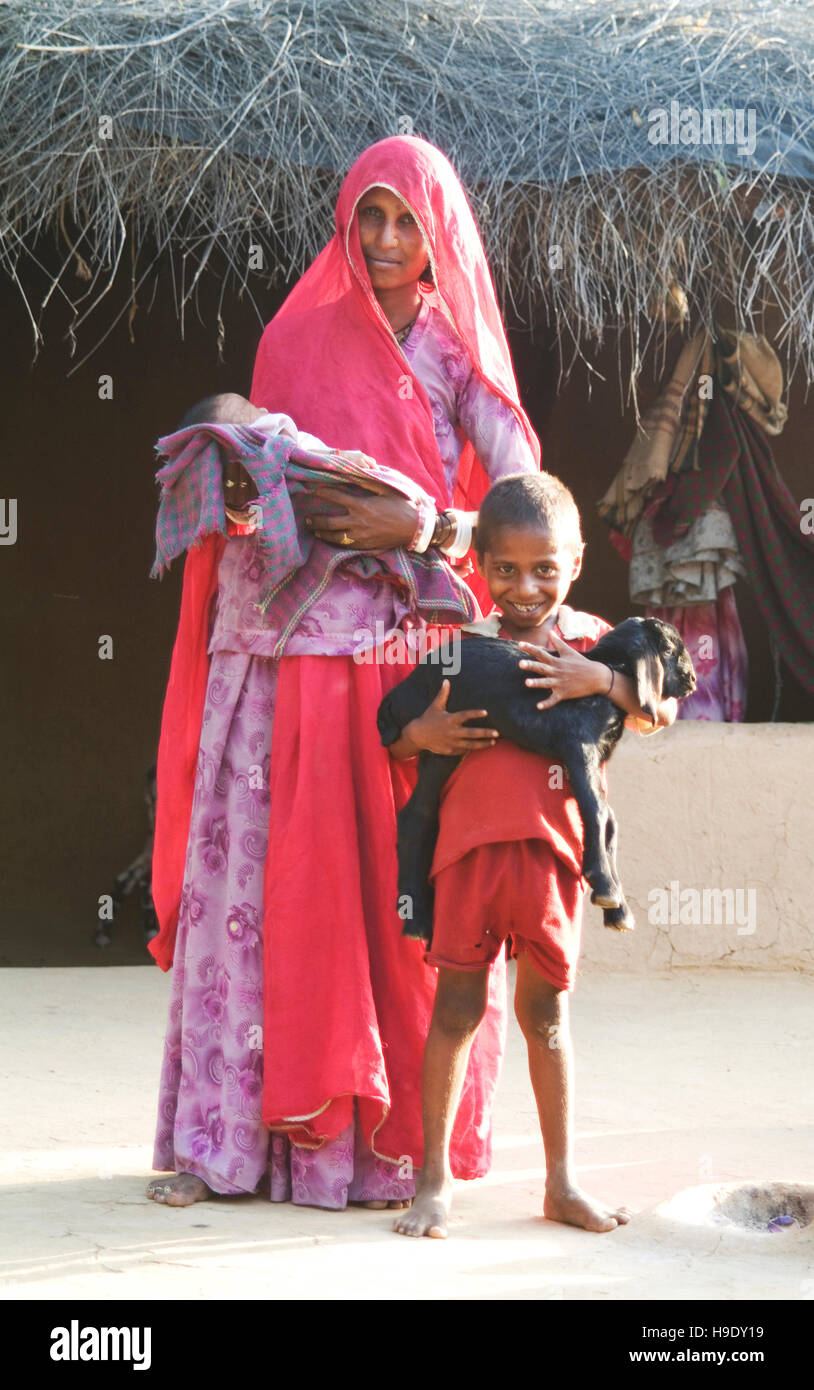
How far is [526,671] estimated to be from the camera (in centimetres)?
303

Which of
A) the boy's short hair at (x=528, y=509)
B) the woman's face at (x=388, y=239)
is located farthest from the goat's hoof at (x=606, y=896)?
the woman's face at (x=388, y=239)

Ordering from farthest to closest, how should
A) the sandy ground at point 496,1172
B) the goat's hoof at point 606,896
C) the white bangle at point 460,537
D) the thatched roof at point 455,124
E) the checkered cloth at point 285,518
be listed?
the thatched roof at point 455,124, the white bangle at point 460,537, the checkered cloth at point 285,518, the goat's hoof at point 606,896, the sandy ground at point 496,1172

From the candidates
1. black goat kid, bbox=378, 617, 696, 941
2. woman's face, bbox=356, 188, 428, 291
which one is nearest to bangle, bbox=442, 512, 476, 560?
black goat kid, bbox=378, 617, 696, 941

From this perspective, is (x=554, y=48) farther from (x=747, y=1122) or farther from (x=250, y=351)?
(x=747, y=1122)

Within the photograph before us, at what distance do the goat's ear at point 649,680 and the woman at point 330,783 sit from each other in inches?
17.9

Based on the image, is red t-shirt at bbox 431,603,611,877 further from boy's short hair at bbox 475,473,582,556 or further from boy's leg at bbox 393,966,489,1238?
boy's short hair at bbox 475,473,582,556

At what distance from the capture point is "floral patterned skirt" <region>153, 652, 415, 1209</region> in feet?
10.4

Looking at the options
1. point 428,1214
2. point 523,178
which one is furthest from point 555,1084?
point 523,178

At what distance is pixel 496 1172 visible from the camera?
350 centimetres

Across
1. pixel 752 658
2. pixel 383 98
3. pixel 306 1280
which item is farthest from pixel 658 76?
pixel 306 1280

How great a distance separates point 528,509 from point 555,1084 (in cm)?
99

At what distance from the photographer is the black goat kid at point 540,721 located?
2969mm

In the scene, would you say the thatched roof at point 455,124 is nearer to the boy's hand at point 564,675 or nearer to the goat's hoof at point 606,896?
the boy's hand at point 564,675

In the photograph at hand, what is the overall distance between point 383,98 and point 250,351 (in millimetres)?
1666
